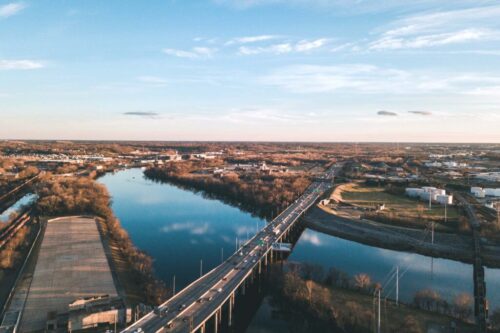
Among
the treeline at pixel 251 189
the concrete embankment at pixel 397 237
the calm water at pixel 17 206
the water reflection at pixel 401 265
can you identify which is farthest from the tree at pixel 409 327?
the calm water at pixel 17 206

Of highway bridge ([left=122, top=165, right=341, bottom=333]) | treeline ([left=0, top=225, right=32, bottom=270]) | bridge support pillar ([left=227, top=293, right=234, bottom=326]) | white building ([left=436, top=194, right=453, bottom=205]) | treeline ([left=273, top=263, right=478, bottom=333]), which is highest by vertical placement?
white building ([left=436, top=194, right=453, bottom=205])

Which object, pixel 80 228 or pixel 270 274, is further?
pixel 80 228

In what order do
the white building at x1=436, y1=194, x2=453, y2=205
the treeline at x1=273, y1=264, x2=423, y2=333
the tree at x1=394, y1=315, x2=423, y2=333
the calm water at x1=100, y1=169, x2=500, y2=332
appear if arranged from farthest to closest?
the white building at x1=436, y1=194, x2=453, y2=205 → the calm water at x1=100, y1=169, x2=500, y2=332 → the treeline at x1=273, y1=264, x2=423, y2=333 → the tree at x1=394, y1=315, x2=423, y2=333

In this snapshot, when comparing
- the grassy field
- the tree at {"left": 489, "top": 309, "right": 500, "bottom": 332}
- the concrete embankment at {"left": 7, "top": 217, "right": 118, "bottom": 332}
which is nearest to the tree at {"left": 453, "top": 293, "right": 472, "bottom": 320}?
the tree at {"left": 489, "top": 309, "right": 500, "bottom": 332}

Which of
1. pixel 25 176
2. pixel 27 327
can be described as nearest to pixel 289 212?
pixel 27 327

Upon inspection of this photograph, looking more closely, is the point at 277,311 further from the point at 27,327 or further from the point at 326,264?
the point at 27,327

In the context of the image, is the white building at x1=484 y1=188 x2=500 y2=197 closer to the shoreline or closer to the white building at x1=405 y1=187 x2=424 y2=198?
the white building at x1=405 y1=187 x2=424 y2=198

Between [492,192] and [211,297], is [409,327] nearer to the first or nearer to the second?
[211,297]
